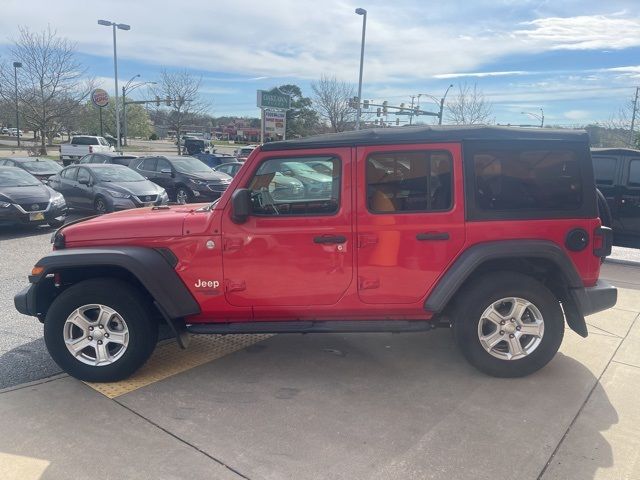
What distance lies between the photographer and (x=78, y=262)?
3.61 meters

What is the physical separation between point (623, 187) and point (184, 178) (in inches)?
442

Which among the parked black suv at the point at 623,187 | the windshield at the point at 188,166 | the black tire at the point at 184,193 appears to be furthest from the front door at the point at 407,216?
the windshield at the point at 188,166

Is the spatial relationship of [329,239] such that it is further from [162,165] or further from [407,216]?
Result: [162,165]

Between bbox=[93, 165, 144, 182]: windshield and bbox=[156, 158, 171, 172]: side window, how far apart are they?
84.2 inches

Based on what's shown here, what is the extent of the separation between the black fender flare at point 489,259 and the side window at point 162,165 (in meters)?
13.1

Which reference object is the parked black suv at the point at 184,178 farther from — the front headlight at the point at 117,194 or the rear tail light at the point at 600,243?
the rear tail light at the point at 600,243

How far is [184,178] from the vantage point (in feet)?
48.7

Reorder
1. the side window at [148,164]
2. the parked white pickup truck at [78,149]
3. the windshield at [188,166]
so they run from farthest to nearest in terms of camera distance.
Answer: the parked white pickup truck at [78,149]
the side window at [148,164]
the windshield at [188,166]

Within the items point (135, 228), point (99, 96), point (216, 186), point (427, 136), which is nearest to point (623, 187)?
point (427, 136)

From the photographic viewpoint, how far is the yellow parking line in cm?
371

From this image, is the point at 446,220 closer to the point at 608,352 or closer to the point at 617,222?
the point at 608,352

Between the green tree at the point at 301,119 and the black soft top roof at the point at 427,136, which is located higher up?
the green tree at the point at 301,119

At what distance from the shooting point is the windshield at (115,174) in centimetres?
1241

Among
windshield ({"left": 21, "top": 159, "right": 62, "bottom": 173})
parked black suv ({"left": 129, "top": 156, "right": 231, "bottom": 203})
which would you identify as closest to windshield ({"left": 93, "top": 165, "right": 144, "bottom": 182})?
parked black suv ({"left": 129, "top": 156, "right": 231, "bottom": 203})
